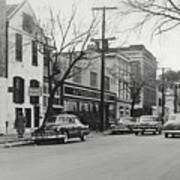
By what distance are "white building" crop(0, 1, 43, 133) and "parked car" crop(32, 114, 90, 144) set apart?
245 inches

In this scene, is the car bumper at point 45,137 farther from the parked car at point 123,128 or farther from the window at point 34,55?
the parked car at point 123,128

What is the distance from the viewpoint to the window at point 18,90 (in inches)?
1506

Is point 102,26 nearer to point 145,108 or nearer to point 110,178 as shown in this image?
point 110,178

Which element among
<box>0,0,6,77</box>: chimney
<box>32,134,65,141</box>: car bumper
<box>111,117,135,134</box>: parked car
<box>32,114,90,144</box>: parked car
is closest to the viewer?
<box>32,134,65,141</box>: car bumper

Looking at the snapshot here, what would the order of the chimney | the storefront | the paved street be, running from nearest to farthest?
1. the paved street
2. the chimney
3. the storefront

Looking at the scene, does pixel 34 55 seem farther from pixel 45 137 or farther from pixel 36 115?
pixel 45 137

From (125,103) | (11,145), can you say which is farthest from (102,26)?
(125,103)

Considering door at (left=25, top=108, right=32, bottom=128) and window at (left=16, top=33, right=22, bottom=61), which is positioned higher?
window at (left=16, top=33, right=22, bottom=61)

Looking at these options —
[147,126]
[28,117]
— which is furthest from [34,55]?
[147,126]

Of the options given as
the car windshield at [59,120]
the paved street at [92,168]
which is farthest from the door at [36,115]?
the paved street at [92,168]

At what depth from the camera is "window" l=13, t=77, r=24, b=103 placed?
125ft

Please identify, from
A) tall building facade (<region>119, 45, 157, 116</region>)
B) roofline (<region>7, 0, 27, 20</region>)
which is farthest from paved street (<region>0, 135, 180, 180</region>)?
tall building facade (<region>119, 45, 157, 116</region>)

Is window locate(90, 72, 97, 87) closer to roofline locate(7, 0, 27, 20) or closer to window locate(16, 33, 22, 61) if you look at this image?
roofline locate(7, 0, 27, 20)

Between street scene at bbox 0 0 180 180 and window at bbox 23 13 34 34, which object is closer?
street scene at bbox 0 0 180 180
